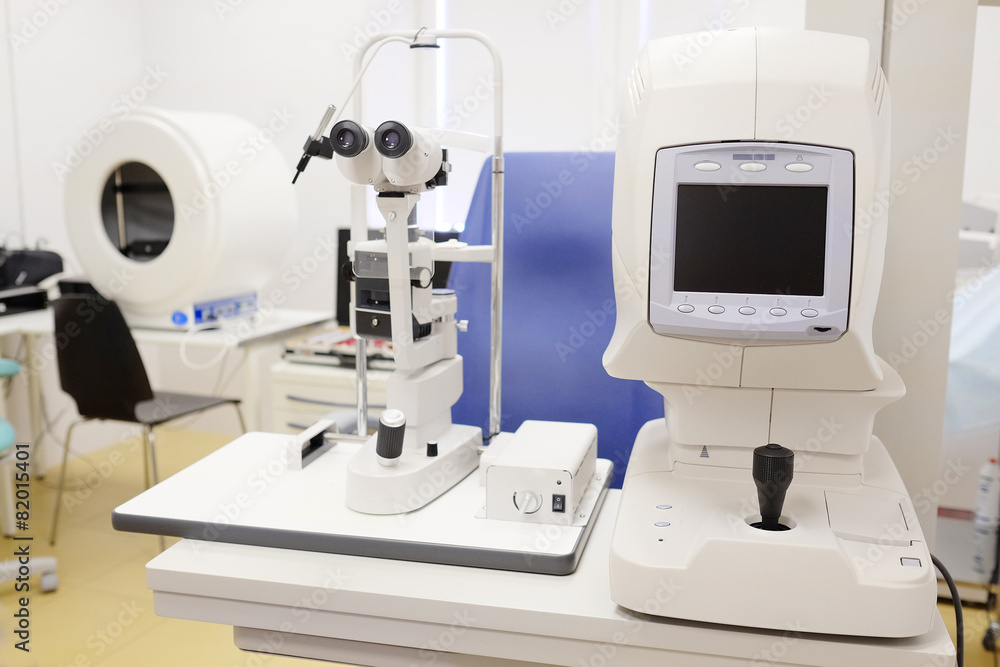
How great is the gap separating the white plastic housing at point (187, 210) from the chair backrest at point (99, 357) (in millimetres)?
248

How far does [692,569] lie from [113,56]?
3.89 m

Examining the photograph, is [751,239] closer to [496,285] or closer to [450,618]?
[496,285]

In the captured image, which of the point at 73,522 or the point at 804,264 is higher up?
the point at 804,264

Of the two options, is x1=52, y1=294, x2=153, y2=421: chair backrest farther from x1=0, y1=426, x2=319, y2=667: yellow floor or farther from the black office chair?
x1=0, y1=426, x2=319, y2=667: yellow floor

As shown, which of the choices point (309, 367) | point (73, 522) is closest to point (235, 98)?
point (309, 367)

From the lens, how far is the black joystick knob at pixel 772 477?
2.97 feet

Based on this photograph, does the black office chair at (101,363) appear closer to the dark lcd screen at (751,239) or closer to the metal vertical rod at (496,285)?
the metal vertical rod at (496,285)

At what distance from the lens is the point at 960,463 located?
7.62 ft

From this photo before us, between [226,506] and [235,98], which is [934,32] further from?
[235,98]

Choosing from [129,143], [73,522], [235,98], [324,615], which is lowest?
[73,522]

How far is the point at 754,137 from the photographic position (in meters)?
0.94

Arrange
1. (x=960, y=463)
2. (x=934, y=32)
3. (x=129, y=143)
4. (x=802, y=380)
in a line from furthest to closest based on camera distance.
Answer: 1. (x=129, y=143)
2. (x=960, y=463)
3. (x=934, y=32)
4. (x=802, y=380)

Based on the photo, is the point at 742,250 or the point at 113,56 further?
the point at 113,56

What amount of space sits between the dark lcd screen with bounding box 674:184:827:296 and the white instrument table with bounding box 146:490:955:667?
36 cm
